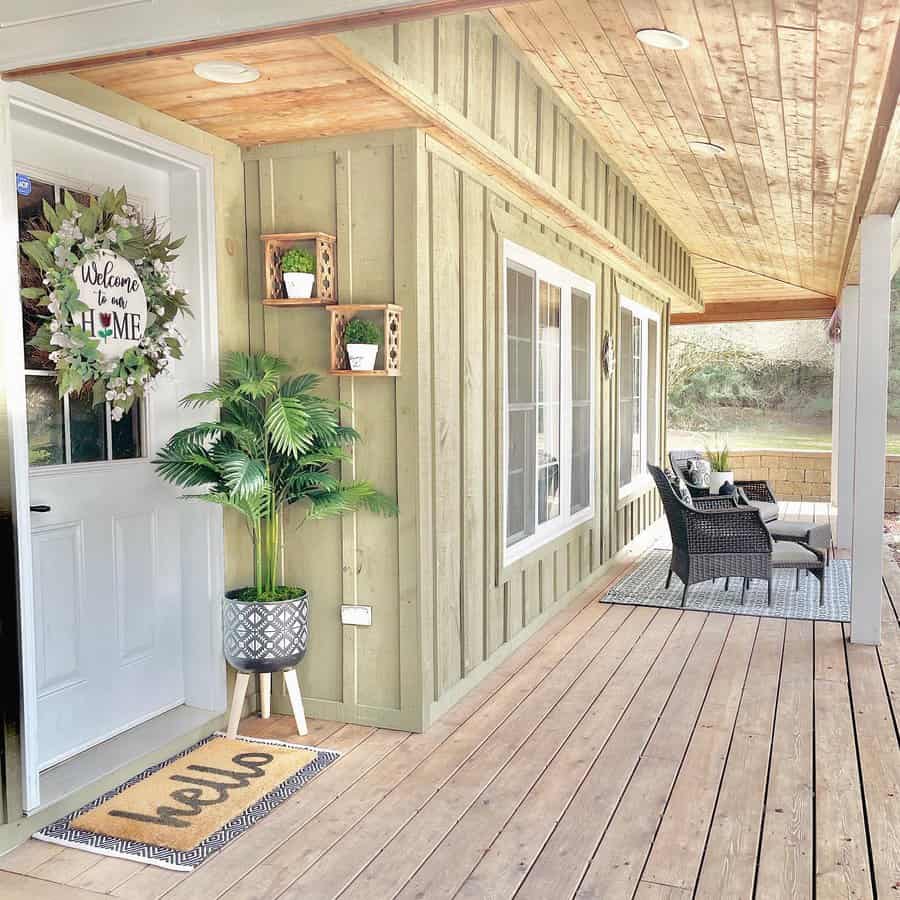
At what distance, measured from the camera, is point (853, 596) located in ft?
16.2

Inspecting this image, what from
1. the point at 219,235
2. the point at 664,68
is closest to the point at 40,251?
the point at 219,235

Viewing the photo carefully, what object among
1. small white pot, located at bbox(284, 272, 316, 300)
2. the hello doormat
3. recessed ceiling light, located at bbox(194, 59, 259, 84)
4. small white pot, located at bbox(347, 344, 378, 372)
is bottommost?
the hello doormat

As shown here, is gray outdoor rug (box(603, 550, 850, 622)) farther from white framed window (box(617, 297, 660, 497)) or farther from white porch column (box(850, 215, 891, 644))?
white framed window (box(617, 297, 660, 497))

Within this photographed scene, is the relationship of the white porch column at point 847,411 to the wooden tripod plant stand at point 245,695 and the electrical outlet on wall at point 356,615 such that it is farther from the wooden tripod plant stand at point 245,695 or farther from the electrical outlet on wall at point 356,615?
the wooden tripod plant stand at point 245,695

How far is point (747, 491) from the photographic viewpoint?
8.14 m

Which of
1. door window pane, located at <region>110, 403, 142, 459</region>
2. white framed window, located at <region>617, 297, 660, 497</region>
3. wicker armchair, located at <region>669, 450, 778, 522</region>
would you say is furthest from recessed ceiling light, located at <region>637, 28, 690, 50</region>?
wicker armchair, located at <region>669, 450, 778, 522</region>

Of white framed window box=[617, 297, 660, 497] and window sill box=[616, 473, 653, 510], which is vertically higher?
white framed window box=[617, 297, 660, 497]

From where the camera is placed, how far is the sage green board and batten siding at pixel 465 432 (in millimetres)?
3713

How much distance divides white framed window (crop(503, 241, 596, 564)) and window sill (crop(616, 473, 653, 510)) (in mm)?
1075

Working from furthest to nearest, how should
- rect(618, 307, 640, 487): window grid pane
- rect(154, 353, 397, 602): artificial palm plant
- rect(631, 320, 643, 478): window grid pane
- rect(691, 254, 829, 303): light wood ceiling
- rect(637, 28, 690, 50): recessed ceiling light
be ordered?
rect(691, 254, 829, 303): light wood ceiling
rect(631, 320, 643, 478): window grid pane
rect(618, 307, 640, 487): window grid pane
rect(637, 28, 690, 50): recessed ceiling light
rect(154, 353, 397, 602): artificial palm plant

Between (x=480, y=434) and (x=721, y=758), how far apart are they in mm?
1741

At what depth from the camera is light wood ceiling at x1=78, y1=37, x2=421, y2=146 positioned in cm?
271

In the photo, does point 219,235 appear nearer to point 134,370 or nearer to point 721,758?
point 134,370

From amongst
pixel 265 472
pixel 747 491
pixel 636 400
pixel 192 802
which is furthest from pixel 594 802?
pixel 636 400
